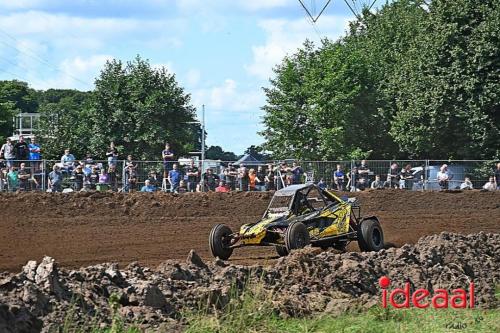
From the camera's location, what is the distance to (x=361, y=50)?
192ft

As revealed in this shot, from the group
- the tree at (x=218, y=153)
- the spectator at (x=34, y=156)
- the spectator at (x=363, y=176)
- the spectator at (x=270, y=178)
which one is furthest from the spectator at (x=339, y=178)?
the tree at (x=218, y=153)

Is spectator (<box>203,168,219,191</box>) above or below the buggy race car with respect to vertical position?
above

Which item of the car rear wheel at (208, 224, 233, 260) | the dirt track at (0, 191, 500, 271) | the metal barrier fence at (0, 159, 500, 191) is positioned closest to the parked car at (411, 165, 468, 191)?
the metal barrier fence at (0, 159, 500, 191)

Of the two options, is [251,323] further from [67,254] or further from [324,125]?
[324,125]

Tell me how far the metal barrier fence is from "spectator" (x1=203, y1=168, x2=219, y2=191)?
18 centimetres

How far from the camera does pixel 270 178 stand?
28.2 meters

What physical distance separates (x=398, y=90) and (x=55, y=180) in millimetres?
29104

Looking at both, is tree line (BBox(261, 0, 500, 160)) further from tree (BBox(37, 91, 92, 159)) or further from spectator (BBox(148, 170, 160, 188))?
spectator (BBox(148, 170, 160, 188))

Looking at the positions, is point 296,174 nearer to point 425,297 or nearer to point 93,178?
point 93,178

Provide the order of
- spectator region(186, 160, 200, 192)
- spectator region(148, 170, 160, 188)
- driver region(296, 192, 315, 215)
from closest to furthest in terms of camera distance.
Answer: driver region(296, 192, 315, 215) < spectator region(148, 170, 160, 188) < spectator region(186, 160, 200, 192)

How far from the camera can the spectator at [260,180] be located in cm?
2798

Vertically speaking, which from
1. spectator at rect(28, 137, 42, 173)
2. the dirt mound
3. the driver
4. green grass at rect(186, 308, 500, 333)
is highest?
spectator at rect(28, 137, 42, 173)

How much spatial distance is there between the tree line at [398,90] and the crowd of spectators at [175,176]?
39.5 ft

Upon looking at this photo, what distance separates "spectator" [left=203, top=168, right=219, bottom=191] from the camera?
27500 mm
